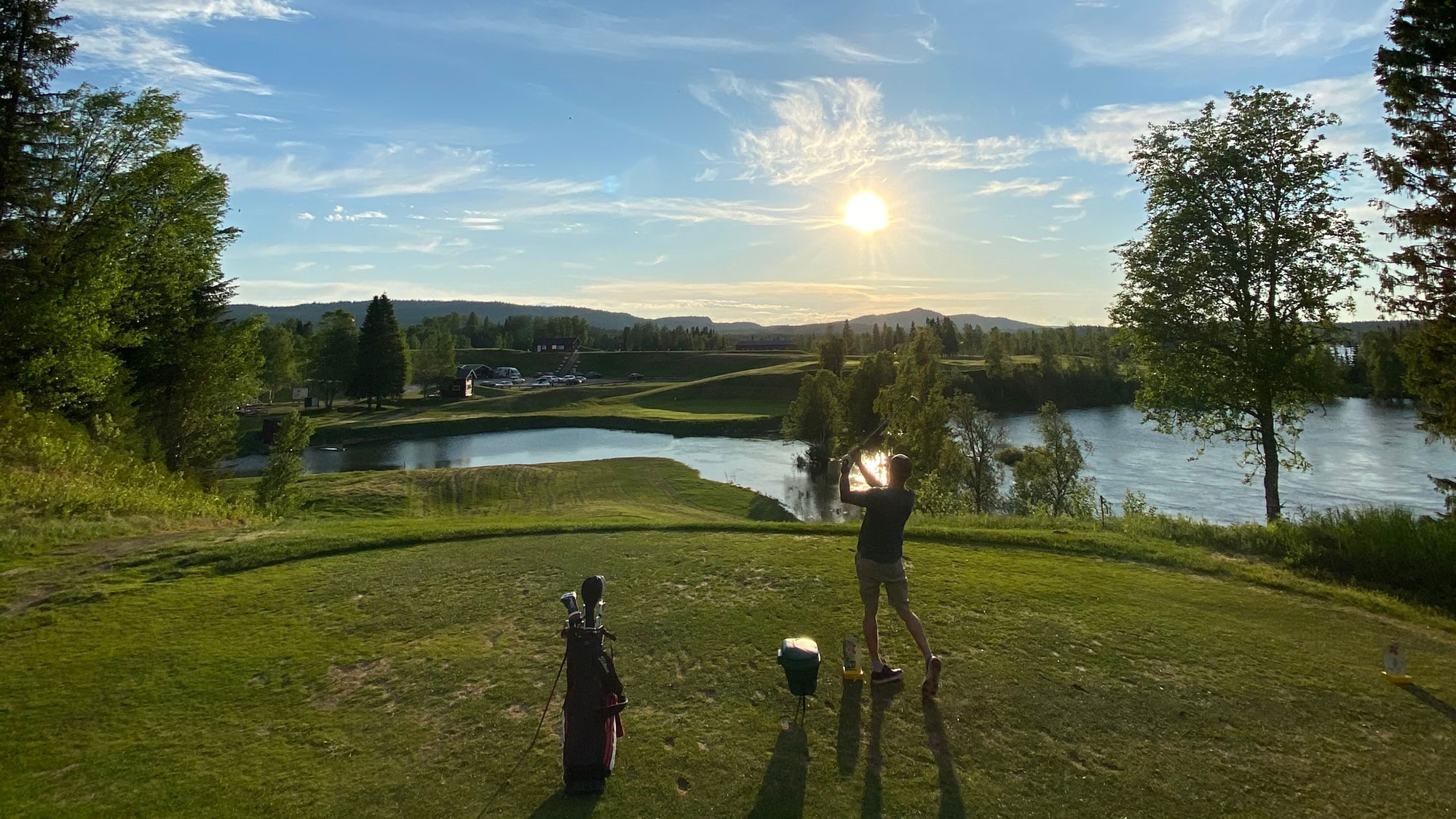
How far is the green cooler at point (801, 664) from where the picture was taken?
626 cm

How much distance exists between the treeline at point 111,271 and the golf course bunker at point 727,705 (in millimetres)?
15366

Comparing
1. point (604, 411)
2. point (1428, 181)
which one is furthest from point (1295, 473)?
point (604, 411)

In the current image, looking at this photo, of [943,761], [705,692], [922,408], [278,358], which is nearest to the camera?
[943,761]

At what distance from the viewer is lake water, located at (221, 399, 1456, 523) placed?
3997 cm

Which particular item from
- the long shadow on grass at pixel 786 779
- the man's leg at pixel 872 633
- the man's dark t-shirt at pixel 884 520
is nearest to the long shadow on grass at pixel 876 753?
the man's leg at pixel 872 633

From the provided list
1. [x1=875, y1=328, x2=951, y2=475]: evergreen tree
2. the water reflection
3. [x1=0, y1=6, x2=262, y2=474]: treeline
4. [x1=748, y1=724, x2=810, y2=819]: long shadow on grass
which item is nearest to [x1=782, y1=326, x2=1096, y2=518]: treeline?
[x1=875, y1=328, x2=951, y2=475]: evergreen tree

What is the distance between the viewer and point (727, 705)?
662 centimetres

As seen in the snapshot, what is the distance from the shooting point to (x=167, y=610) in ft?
29.9

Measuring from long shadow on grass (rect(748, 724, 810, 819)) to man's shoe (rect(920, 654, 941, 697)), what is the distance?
4.67 ft

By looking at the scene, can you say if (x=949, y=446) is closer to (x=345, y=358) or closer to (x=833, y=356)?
(x=833, y=356)

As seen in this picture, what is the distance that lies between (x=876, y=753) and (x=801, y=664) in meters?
0.95

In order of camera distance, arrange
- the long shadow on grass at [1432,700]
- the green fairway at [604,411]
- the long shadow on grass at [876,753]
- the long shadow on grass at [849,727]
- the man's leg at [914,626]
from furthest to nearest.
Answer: the green fairway at [604,411]
the man's leg at [914,626]
the long shadow on grass at [1432,700]
the long shadow on grass at [849,727]
the long shadow on grass at [876,753]

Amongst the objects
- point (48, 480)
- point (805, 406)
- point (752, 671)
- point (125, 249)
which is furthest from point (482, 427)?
point (752, 671)

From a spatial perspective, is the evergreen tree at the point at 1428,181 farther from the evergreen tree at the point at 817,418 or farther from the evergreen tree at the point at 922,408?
the evergreen tree at the point at 817,418
